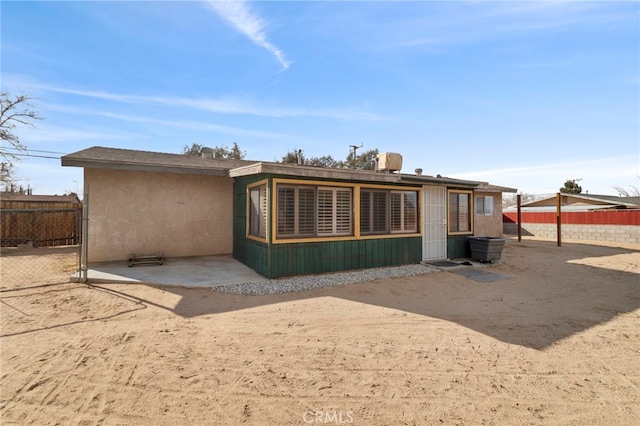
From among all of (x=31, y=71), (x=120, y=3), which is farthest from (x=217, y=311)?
(x=31, y=71)

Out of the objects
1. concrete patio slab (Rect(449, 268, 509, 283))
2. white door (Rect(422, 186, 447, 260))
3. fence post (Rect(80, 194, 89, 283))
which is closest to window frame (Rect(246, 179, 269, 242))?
fence post (Rect(80, 194, 89, 283))

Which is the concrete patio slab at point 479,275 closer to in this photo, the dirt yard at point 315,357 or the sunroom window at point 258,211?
the dirt yard at point 315,357

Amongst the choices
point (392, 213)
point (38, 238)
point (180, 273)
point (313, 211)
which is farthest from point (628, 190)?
point (38, 238)

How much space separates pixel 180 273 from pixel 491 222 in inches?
663

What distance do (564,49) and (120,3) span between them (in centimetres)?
1128

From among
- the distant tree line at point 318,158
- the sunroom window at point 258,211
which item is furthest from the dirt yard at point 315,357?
the distant tree line at point 318,158

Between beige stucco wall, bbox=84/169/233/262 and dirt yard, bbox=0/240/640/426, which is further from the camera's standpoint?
beige stucco wall, bbox=84/169/233/262

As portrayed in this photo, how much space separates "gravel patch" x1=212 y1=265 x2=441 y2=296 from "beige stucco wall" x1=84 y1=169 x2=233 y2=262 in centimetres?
403

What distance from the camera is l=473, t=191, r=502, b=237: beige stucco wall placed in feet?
52.9

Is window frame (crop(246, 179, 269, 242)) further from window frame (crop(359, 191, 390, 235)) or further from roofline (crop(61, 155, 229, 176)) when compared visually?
window frame (crop(359, 191, 390, 235))

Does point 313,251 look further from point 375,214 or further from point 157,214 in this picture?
point 157,214

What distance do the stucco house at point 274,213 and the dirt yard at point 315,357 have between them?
167cm

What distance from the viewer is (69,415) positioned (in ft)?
7.40

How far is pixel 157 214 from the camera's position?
895 cm
